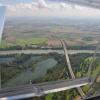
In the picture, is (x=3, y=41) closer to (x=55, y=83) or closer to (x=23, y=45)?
(x=23, y=45)

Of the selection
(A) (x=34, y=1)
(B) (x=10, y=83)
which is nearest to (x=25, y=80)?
(B) (x=10, y=83)

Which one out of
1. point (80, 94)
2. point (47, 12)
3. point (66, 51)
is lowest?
point (80, 94)

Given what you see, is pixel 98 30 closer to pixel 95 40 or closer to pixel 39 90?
pixel 95 40

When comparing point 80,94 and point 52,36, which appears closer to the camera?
point 52,36

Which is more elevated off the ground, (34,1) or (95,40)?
(34,1)

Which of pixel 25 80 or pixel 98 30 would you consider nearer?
pixel 25 80

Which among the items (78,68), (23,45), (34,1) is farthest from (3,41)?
(78,68)
